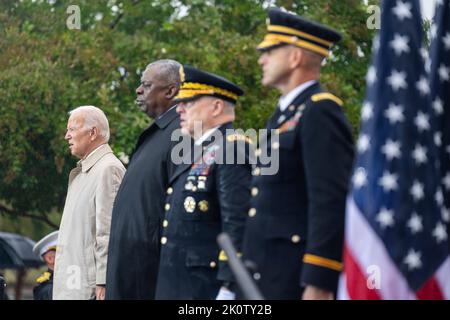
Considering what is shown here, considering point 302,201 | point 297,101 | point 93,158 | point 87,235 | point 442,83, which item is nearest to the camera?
point 302,201

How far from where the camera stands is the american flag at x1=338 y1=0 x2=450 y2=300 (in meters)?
6.34

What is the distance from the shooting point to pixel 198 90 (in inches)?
309

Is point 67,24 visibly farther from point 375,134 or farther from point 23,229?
point 23,229

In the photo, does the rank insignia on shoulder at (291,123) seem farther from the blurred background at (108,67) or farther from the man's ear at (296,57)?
the blurred background at (108,67)

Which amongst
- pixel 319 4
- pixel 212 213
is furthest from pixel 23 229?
pixel 212 213

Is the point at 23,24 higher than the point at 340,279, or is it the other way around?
the point at 23,24

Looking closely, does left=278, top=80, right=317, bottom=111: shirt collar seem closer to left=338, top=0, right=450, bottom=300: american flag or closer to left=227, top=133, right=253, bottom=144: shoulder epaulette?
left=338, top=0, right=450, bottom=300: american flag

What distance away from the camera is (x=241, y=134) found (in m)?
7.62

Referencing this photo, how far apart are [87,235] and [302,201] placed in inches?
113

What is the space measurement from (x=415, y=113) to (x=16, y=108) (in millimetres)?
12866

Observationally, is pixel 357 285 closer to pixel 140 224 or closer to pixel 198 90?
pixel 198 90

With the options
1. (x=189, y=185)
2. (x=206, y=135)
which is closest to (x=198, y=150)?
(x=206, y=135)

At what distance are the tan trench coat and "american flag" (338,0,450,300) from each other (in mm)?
3045

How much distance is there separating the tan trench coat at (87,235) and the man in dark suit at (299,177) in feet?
8.01
